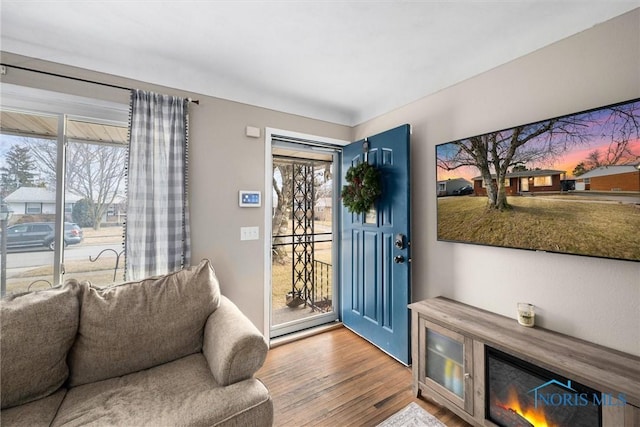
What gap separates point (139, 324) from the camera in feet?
4.95

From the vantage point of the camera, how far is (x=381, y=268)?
2461 millimetres

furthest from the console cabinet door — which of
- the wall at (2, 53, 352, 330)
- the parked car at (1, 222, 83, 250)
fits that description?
the parked car at (1, 222, 83, 250)

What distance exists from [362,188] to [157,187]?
A: 172cm

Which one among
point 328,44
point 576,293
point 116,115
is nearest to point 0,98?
point 116,115

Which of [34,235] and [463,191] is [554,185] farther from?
[34,235]

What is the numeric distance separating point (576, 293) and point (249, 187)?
2435mm

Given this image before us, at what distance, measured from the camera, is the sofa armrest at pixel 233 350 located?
1.32m

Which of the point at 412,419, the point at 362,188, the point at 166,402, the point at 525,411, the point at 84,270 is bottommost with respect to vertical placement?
the point at 412,419

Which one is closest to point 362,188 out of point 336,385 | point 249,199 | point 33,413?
point 249,199

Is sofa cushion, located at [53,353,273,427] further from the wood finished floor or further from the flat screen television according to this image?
the flat screen television

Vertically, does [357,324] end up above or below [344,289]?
below

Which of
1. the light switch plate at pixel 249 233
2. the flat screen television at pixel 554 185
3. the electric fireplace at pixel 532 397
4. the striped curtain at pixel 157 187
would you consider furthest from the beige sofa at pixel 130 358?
the flat screen television at pixel 554 185

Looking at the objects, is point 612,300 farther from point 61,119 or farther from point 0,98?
point 0,98

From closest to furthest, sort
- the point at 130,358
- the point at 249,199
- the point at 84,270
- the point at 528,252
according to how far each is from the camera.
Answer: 1. the point at 130,358
2. the point at 528,252
3. the point at 84,270
4. the point at 249,199
